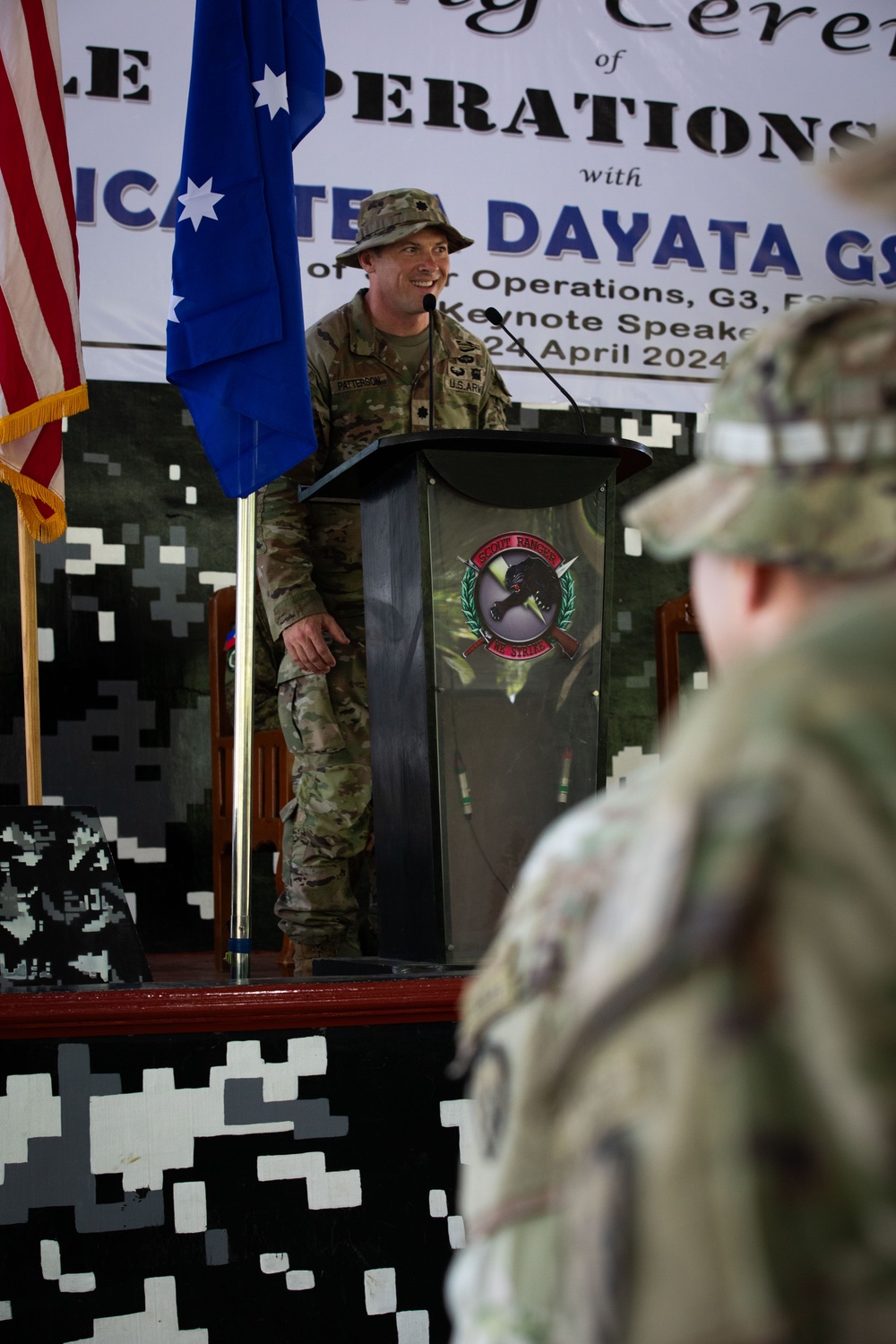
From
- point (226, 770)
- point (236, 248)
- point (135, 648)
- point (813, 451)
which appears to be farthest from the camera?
point (135, 648)

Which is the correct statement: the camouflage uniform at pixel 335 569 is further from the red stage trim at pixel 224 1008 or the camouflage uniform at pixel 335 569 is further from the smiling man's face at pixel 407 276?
the red stage trim at pixel 224 1008

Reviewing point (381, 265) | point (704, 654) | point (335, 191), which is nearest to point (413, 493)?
point (381, 265)

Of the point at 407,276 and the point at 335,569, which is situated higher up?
the point at 407,276

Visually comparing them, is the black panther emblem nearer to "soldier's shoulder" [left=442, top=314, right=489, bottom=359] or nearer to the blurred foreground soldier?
"soldier's shoulder" [left=442, top=314, right=489, bottom=359]

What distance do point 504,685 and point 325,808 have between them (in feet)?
1.90

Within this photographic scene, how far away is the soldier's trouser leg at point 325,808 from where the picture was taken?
251 centimetres

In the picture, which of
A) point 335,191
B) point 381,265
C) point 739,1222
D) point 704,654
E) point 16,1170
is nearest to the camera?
Result: point 739,1222

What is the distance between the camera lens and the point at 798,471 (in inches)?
19.6

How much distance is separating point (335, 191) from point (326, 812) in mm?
2093

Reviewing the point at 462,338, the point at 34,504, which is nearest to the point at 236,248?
the point at 462,338

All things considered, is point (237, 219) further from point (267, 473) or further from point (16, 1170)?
point (16, 1170)

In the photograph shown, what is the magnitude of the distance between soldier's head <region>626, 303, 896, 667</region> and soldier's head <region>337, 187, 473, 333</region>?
2215 mm

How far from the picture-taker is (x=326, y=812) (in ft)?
8.25

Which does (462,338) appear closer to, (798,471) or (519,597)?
(519,597)
